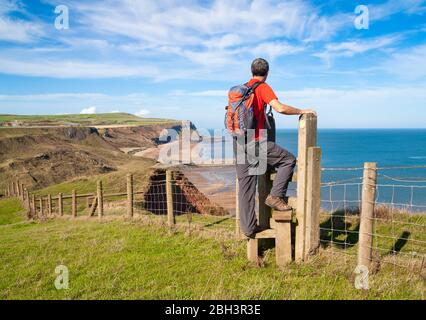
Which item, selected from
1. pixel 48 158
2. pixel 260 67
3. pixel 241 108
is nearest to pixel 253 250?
pixel 241 108

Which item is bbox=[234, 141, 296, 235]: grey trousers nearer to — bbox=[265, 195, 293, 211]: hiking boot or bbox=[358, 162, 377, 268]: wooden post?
bbox=[265, 195, 293, 211]: hiking boot

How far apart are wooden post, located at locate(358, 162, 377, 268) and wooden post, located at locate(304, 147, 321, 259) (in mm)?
714

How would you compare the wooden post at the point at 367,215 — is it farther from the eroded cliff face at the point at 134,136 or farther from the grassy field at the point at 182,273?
the eroded cliff face at the point at 134,136

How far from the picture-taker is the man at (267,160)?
555cm

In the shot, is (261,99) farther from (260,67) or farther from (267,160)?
(267,160)

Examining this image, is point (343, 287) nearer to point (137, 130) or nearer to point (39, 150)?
point (39, 150)

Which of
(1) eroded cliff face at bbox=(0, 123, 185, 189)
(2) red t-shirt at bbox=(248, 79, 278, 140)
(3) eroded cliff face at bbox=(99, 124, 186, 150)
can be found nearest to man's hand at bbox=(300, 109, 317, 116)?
(2) red t-shirt at bbox=(248, 79, 278, 140)

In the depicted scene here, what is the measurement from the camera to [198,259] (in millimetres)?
6793

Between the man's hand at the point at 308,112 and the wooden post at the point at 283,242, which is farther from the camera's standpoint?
the wooden post at the point at 283,242

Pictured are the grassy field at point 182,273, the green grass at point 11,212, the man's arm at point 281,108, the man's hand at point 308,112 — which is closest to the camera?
the grassy field at point 182,273

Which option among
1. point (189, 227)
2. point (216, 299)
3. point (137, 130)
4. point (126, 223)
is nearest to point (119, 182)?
point (126, 223)

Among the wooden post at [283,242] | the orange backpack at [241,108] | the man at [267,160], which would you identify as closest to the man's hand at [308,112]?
the man at [267,160]

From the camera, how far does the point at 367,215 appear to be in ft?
18.3

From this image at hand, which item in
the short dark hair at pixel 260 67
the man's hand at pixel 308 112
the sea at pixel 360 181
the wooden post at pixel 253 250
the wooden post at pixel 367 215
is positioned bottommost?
the sea at pixel 360 181
